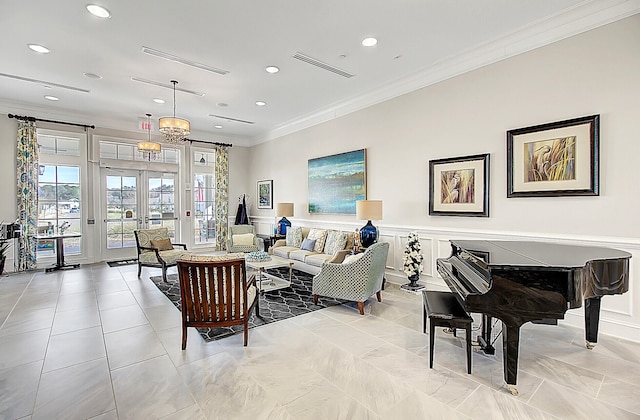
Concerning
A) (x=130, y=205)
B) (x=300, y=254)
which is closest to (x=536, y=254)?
(x=300, y=254)

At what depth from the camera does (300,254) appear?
19.6ft

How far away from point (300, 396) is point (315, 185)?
16.8 ft

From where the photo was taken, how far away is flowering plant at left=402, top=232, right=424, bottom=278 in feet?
15.7

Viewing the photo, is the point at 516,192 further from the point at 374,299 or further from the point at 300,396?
the point at 300,396

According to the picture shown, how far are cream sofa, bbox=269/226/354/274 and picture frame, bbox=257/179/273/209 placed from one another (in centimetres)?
195

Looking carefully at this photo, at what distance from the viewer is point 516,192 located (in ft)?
12.6

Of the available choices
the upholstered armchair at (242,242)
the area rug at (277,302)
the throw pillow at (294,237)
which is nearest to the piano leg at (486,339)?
the area rug at (277,302)

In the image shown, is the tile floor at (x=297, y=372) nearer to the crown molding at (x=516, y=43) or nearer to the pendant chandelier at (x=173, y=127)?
the pendant chandelier at (x=173, y=127)

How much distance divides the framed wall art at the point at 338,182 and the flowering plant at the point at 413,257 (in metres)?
1.42

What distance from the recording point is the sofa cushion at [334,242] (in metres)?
5.62

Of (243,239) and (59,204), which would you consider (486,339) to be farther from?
(59,204)

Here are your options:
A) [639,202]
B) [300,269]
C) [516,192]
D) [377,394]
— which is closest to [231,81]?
[300,269]

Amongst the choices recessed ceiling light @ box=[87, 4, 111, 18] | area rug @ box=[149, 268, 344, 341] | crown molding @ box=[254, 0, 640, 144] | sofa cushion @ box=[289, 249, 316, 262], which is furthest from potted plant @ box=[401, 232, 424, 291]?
recessed ceiling light @ box=[87, 4, 111, 18]

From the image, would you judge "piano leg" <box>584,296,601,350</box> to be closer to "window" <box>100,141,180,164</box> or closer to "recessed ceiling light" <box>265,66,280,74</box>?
"recessed ceiling light" <box>265,66,280,74</box>
